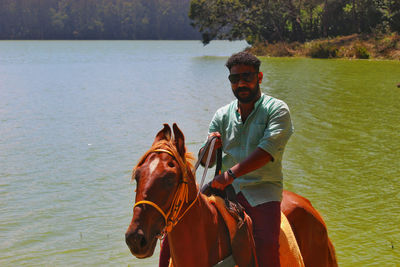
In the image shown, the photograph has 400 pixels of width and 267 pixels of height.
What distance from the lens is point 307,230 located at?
4340 mm

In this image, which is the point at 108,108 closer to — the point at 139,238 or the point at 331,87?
the point at 331,87

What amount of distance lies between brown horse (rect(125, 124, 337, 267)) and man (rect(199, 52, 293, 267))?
0.23m

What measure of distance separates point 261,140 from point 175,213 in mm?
1045

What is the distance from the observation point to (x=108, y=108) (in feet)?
78.1

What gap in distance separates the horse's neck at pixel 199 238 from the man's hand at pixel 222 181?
0.18 m

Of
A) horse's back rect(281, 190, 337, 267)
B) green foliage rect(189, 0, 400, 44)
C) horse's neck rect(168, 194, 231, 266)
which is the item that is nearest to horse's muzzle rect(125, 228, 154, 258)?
horse's neck rect(168, 194, 231, 266)

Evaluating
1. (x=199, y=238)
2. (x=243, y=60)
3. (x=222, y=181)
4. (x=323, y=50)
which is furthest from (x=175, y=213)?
(x=323, y=50)

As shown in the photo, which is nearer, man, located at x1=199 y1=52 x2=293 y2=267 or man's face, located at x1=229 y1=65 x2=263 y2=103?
man, located at x1=199 y1=52 x2=293 y2=267

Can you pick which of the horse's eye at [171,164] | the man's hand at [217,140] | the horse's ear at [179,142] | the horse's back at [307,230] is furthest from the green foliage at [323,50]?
the horse's eye at [171,164]

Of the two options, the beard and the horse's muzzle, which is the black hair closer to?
the beard

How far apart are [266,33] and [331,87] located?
145 ft

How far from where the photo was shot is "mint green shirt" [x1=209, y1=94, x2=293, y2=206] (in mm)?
3678

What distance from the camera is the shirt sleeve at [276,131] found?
362cm

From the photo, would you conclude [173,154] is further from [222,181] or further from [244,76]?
[244,76]
